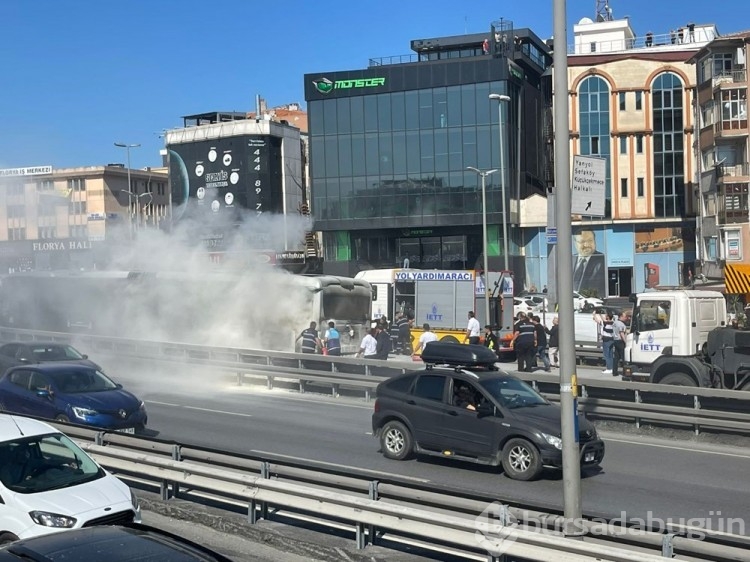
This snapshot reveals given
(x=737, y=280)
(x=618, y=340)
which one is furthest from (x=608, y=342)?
(x=737, y=280)

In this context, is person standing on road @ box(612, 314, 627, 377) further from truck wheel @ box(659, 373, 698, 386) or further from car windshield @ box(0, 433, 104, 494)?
car windshield @ box(0, 433, 104, 494)

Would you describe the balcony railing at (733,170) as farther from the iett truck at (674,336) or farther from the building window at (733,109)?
the iett truck at (674,336)

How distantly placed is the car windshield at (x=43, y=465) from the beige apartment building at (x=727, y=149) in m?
46.6

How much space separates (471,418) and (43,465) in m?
6.42

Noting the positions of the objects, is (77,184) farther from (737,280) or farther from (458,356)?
(458,356)

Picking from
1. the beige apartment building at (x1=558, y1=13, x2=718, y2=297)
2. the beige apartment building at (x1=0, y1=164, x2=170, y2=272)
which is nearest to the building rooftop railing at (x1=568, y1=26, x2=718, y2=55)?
the beige apartment building at (x1=558, y1=13, x2=718, y2=297)

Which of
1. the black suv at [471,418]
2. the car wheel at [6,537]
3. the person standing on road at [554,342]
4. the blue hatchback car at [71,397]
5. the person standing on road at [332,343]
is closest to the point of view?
the car wheel at [6,537]

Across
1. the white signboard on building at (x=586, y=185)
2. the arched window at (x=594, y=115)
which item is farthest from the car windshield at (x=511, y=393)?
the arched window at (x=594, y=115)

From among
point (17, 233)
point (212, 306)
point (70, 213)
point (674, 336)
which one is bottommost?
point (674, 336)

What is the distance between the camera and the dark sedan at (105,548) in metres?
4.81

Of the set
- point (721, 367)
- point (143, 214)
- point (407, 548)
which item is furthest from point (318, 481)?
point (143, 214)

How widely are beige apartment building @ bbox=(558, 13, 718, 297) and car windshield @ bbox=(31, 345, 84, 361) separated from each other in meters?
48.5

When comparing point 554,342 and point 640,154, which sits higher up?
point 640,154

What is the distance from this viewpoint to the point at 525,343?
2500 cm
